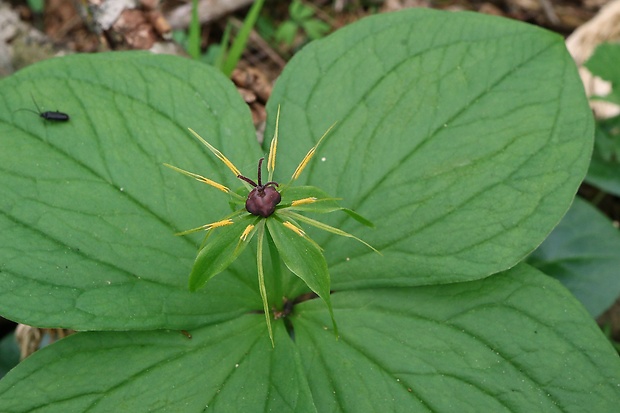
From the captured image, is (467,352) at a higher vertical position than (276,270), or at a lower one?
lower

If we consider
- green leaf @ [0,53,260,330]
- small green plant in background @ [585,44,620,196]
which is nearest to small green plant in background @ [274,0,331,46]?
small green plant in background @ [585,44,620,196]

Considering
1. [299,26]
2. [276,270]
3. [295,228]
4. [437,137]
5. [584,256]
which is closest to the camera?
[295,228]

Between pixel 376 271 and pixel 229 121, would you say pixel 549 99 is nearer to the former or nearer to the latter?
pixel 376 271

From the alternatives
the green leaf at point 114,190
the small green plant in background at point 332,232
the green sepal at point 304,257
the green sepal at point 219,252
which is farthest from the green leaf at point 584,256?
the green sepal at point 219,252

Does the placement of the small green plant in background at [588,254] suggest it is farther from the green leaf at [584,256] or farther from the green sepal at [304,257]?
the green sepal at [304,257]

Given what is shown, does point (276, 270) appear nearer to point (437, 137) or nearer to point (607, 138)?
point (437, 137)

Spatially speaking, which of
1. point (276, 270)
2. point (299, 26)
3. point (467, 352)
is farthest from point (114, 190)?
point (299, 26)
